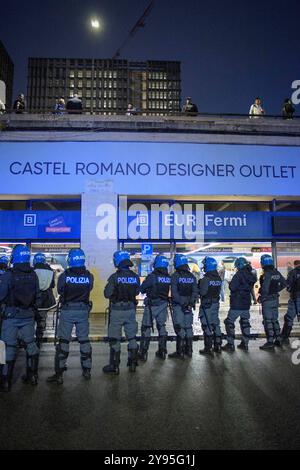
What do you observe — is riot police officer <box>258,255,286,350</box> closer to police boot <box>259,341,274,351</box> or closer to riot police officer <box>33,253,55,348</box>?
police boot <box>259,341,274,351</box>

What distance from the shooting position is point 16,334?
621cm

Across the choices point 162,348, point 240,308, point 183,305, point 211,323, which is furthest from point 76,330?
point 240,308

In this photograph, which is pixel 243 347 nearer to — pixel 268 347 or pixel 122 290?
pixel 268 347

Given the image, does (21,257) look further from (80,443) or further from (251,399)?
(251,399)

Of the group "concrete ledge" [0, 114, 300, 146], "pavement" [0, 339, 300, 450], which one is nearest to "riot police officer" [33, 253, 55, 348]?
"pavement" [0, 339, 300, 450]

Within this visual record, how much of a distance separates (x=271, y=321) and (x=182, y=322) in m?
2.38

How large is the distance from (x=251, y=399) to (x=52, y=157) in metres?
12.6

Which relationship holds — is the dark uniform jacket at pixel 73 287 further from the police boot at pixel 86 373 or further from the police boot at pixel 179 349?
the police boot at pixel 179 349

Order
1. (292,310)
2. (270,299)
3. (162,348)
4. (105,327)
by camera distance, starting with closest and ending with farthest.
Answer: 1. (162,348)
2. (270,299)
3. (292,310)
4. (105,327)

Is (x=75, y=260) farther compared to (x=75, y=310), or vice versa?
(x=75, y=260)

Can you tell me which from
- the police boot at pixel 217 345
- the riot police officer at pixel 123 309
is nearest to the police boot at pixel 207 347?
the police boot at pixel 217 345
